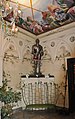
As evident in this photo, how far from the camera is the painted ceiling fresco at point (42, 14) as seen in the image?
18.1ft

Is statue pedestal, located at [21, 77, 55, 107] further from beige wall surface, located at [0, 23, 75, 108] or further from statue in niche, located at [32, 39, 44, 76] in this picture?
statue in niche, located at [32, 39, 44, 76]

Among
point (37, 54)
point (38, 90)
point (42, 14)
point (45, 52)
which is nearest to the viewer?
point (42, 14)

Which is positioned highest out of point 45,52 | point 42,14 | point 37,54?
point 42,14

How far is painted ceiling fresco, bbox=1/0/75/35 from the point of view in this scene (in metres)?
5.52

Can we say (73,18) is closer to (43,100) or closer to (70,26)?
(70,26)

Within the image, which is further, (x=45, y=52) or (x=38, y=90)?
(x=45, y=52)

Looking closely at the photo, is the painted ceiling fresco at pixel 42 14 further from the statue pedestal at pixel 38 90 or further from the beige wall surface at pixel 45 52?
the statue pedestal at pixel 38 90

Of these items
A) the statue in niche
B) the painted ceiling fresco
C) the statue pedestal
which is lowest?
the statue pedestal

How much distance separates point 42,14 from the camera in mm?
6320

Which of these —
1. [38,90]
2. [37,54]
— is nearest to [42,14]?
[37,54]

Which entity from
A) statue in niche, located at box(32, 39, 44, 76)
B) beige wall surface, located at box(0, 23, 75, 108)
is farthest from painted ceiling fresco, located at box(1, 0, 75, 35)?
statue in niche, located at box(32, 39, 44, 76)

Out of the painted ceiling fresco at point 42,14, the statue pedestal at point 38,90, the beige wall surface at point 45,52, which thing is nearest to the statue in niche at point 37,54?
the beige wall surface at point 45,52

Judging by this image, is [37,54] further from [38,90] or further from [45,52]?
[38,90]

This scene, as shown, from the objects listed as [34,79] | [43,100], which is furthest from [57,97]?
[34,79]
